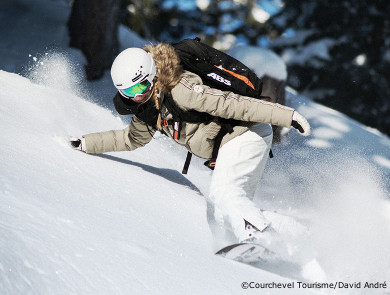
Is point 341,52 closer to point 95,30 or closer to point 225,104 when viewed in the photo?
point 95,30

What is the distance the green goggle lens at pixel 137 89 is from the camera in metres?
3.04

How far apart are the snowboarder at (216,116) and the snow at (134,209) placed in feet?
0.83

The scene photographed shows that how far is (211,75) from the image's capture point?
3160mm

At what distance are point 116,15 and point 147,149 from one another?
3585mm

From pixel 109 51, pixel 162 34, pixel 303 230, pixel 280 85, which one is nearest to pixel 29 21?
pixel 109 51

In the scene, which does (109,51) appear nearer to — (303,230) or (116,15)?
(116,15)

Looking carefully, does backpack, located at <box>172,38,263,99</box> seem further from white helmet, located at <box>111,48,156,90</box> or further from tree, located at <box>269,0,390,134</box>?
tree, located at <box>269,0,390,134</box>

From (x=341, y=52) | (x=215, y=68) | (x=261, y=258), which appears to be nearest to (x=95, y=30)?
(x=215, y=68)

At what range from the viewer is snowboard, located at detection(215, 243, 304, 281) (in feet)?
8.61

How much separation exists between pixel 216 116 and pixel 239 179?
458 mm

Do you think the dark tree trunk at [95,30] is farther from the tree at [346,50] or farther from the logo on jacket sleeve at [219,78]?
the tree at [346,50]

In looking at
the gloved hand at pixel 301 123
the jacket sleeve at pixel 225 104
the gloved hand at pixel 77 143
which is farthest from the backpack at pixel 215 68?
the gloved hand at pixel 77 143

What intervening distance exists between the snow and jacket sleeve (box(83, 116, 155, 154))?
10cm

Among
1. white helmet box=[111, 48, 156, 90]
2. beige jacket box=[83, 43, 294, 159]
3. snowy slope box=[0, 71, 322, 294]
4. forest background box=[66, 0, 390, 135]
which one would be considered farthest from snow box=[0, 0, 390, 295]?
forest background box=[66, 0, 390, 135]
